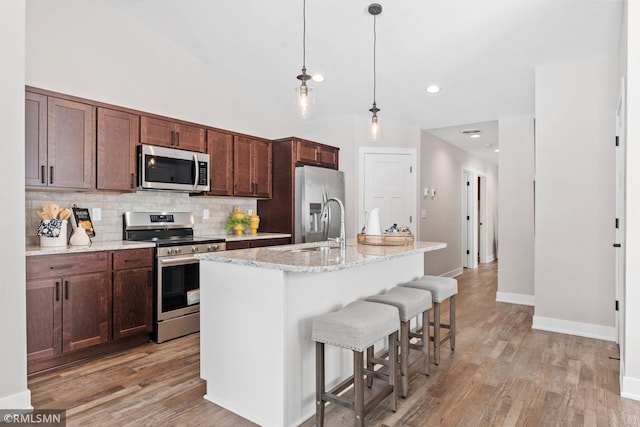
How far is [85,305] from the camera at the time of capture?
2.95 m

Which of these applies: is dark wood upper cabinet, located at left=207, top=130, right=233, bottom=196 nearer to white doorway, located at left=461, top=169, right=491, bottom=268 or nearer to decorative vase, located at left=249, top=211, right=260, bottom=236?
decorative vase, located at left=249, top=211, right=260, bottom=236

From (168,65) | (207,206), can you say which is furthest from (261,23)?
(207,206)

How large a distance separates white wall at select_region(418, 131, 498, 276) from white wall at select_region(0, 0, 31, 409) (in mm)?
4727

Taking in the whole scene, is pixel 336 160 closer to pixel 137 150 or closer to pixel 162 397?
pixel 137 150

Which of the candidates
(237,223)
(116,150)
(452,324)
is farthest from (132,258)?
(452,324)

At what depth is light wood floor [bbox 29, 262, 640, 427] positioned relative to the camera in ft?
7.02

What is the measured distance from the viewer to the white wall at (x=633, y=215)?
93.1 inches

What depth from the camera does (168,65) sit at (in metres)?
4.10

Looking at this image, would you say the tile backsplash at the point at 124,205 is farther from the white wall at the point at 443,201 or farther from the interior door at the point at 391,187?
the white wall at the point at 443,201

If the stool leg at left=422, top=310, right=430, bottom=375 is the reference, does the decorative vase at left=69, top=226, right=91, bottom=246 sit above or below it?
above

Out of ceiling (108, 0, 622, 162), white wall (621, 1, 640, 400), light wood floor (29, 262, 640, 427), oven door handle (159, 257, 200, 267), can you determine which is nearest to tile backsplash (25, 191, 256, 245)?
oven door handle (159, 257, 200, 267)

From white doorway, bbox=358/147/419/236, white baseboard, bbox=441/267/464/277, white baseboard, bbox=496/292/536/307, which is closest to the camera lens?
white baseboard, bbox=496/292/536/307

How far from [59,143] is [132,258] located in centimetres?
106

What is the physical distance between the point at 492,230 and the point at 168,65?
787 centimetres
